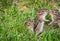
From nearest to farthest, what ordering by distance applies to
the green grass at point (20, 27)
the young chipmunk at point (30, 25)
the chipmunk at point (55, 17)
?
the green grass at point (20, 27) < the young chipmunk at point (30, 25) < the chipmunk at point (55, 17)

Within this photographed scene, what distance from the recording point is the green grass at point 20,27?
5938mm

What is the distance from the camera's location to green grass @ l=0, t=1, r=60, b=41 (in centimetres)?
594

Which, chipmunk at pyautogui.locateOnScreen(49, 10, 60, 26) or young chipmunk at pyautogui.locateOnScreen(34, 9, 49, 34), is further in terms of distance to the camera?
chipmunk at pyautogui.locateOnScreen(49, 10, 60, 26)

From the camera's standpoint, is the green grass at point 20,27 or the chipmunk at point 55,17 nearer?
the green grass at point 20,27

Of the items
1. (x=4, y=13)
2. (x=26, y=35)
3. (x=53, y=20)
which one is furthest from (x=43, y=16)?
(x=4, y=13)

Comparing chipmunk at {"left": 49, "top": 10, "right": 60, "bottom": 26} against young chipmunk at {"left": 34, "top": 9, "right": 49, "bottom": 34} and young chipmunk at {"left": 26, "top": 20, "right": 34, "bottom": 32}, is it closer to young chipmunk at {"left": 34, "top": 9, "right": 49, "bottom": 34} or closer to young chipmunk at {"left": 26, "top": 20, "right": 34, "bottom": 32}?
young chipmunk at {"left": 34, "top": 9, "right": 49, "bottom": 34}

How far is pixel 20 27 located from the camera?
251 inches

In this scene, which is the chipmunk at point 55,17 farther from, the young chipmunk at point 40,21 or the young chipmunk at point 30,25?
the young chipmunk at point 30,25

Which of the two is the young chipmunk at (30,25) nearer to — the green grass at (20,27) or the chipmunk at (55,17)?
the green grass at (20,27)

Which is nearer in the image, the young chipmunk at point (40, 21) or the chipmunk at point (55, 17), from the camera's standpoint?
the young chipmunk at point (40, 21)

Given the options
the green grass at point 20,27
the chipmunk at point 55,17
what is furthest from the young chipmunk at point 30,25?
the chipmunk at point 55,17

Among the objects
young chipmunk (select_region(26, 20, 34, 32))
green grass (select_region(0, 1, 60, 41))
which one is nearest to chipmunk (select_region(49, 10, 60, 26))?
green grass (select_region(0, 1, 60, 41))

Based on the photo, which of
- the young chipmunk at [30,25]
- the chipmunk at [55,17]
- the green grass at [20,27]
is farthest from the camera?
the chipmunk at [55,17]

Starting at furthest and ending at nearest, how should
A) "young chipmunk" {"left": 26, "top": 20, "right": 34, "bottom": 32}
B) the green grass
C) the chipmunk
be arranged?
the chipmunk, "young chipmunk" {"left": 26, "top": 20, "right": 34, "bottom": 32}, the green grass
